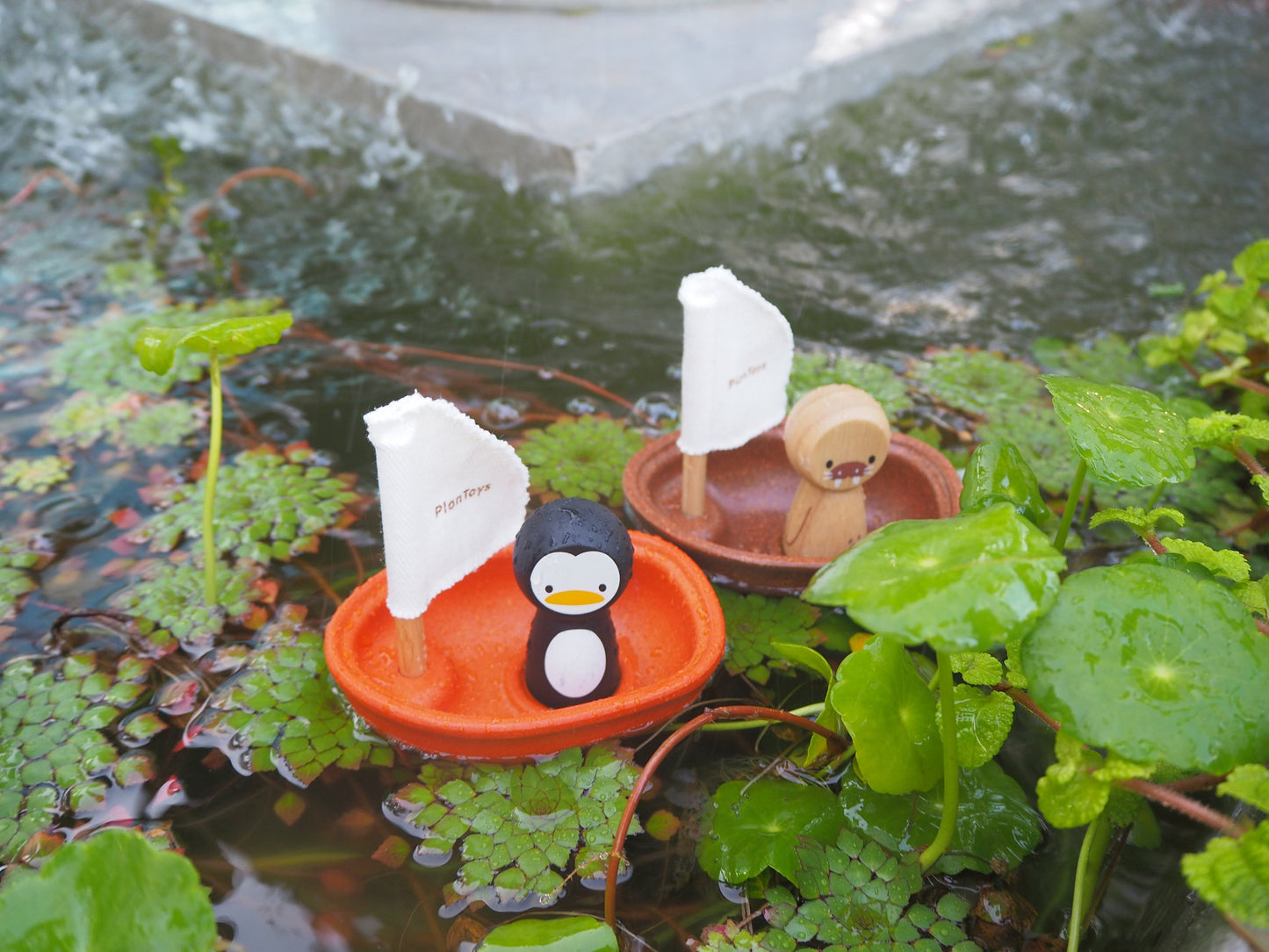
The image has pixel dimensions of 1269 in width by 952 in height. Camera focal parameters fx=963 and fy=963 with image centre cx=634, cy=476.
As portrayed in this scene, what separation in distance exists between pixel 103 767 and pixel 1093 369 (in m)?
2.91

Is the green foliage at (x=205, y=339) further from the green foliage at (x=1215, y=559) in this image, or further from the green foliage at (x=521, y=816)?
the green foliage at (x=1215, y=559)

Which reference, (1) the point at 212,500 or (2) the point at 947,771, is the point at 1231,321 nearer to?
(2) the point at 947,771

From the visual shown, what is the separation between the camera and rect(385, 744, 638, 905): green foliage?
5.13 ft

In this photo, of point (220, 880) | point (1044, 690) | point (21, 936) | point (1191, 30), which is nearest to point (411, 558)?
point (220, 880)

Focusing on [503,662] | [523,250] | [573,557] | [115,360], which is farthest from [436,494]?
[523,250]

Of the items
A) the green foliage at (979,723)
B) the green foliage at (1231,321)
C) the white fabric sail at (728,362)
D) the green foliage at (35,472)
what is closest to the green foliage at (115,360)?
the green foliage at (35,472)

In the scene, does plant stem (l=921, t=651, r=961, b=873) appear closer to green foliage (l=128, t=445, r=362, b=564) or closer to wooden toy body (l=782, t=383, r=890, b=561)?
wooden toy body (l=782, t=383, r=890, b=561)

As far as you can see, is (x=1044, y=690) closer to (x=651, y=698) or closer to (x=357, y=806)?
(x=651, y=698)

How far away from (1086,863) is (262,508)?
1.90m

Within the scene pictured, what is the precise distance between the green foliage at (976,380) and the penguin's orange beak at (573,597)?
1612mm

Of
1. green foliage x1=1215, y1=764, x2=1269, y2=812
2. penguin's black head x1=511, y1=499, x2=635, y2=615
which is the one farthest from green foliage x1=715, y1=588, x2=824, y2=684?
green foliage x1=1215, y1=764, x2=1269, y2=812

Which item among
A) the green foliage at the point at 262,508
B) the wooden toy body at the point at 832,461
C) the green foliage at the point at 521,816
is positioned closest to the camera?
the green foliage at the point at 521,816

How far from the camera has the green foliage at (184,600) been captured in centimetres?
201

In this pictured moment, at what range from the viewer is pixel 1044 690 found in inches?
49.3
